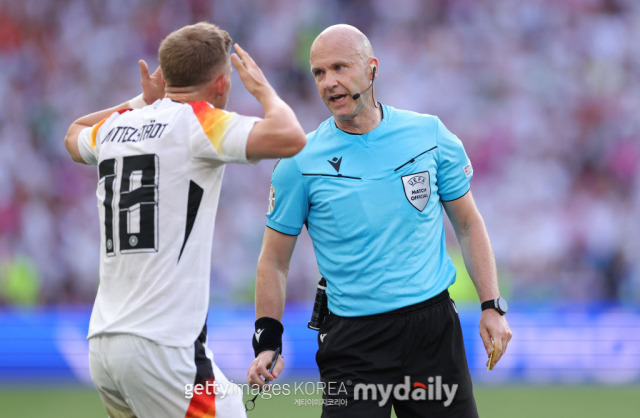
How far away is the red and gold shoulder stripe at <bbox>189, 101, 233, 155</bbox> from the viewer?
3.72 meters

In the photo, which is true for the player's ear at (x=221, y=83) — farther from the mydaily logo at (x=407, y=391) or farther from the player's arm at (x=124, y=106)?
the mydaily logo at (x=407, y=391)

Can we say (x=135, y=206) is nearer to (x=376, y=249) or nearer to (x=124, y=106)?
(x=124, y=106)

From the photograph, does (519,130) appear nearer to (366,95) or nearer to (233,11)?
(233,11)

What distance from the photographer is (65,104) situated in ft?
48.8

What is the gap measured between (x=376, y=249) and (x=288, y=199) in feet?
1.71

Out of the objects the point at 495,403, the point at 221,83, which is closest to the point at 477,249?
the point at 221,83

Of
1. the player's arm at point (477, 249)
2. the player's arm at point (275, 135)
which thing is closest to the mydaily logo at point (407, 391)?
the player's arm at point (477, 249)

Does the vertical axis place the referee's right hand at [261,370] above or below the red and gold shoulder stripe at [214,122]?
below

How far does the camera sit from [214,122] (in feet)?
12.3

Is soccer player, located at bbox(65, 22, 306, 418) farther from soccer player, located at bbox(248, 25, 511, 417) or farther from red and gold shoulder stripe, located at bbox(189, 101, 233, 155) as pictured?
soccer player, located at bbox(248, 25, 511, 417)

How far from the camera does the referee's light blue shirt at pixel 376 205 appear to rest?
4.51m

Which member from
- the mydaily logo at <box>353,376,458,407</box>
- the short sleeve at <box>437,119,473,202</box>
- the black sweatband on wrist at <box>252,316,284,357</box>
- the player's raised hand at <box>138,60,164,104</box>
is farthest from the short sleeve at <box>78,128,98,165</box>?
the short sleeve at <box>437,119,473,202</box>

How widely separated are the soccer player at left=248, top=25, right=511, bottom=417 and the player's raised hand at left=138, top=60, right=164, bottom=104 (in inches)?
28.3

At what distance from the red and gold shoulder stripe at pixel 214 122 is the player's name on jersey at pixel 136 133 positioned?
15cm
